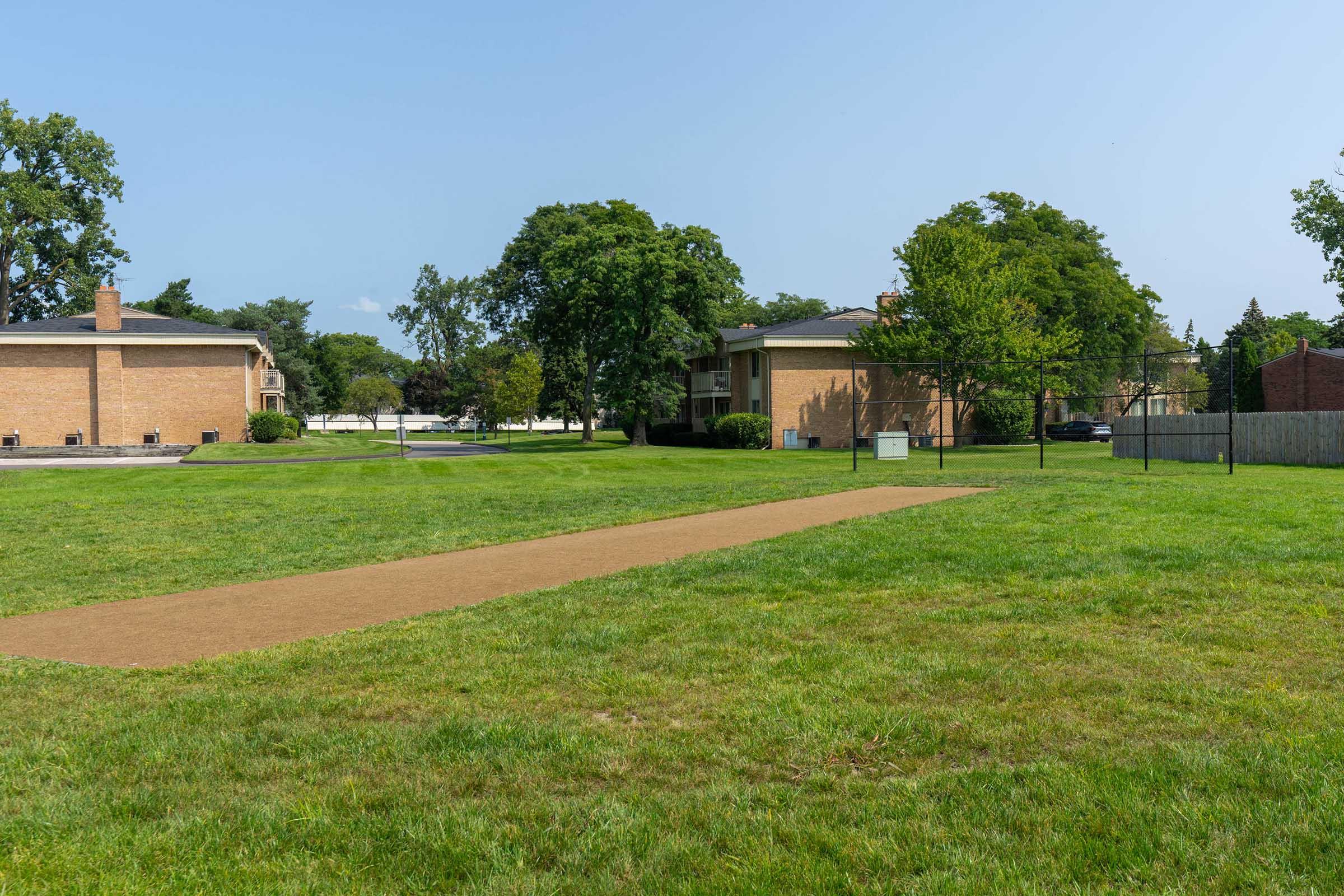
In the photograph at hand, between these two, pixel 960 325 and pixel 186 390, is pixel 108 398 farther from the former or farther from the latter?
pixel 960 325

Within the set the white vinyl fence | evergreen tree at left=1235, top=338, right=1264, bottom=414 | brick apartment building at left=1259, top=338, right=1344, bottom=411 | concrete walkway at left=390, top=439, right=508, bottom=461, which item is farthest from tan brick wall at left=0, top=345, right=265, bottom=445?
brick apartment building at left=1259, top=338, right=1344, bottom=411

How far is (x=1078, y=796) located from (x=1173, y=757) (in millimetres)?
736

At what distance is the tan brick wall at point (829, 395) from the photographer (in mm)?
48906

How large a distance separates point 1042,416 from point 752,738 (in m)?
25.5

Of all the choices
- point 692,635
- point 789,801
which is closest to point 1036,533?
point 692,635

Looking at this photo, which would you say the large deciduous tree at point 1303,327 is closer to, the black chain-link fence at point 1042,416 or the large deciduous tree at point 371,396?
the black chain-link fence at point 1042,416

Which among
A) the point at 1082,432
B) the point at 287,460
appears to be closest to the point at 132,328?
the point at 287,460

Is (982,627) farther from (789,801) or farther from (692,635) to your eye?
(789,801)

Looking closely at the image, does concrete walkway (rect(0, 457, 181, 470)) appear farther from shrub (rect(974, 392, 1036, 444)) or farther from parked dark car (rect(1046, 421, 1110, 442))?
parked dark car (rect(1046, 421, 1110, 442))

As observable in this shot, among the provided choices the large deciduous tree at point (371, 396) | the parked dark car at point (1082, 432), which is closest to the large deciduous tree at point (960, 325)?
the parked dark car at point (1082, 432)

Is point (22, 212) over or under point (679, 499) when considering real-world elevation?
over

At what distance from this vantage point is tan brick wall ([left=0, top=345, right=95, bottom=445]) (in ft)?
155

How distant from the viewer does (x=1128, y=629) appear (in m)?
6.91

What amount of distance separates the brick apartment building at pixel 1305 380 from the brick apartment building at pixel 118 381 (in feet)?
167
